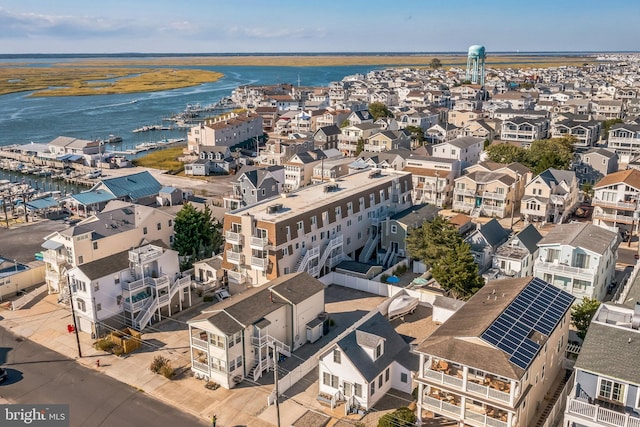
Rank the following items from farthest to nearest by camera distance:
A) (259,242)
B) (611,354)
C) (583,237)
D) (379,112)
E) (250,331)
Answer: (379,112)
(259,242)
(583,237)
(250,331)
(611,354)

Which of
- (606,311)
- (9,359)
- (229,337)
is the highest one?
(606,311)

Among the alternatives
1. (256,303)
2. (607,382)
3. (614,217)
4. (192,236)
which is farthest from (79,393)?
(614,217)

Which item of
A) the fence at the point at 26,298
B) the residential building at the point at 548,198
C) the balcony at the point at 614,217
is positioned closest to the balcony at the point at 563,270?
the balcony at the point at 614,217

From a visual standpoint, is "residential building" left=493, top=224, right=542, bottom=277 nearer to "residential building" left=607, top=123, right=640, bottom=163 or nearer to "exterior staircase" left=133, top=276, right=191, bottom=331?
"exterior staircase" left=133, top=276, right=191, bottom=331

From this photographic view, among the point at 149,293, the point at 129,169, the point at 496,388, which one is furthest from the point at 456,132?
the point at 496,388

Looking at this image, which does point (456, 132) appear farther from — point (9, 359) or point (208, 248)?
point (9, 359)

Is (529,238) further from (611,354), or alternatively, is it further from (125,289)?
(125,289)

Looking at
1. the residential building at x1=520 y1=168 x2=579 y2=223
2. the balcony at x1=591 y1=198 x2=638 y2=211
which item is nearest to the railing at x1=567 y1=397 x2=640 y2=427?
the balcony at x1=591 y1=198 x2=638 y2=211
